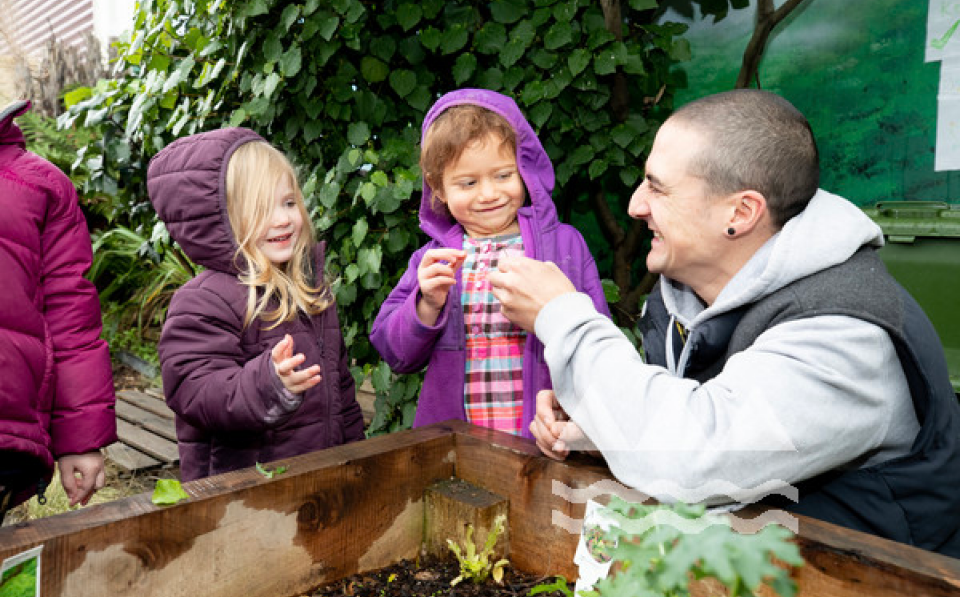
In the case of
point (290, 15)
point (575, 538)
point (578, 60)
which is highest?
point (290, 15)

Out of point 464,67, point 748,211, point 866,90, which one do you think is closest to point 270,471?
point 748,211

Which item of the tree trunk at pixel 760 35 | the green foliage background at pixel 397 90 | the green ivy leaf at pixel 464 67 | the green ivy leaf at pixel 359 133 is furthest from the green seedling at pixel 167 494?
the tree trunk at pixel 760 35

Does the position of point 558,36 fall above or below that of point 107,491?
above

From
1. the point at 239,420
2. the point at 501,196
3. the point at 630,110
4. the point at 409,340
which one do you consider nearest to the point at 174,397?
the point at 239,420

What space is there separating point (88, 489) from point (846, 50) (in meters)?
2.93

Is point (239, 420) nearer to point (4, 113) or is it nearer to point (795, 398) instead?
point (4, 113)

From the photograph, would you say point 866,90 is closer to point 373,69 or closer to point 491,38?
point 491,38

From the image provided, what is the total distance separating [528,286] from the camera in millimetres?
1398

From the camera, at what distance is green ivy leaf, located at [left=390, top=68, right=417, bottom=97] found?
3.01 meters

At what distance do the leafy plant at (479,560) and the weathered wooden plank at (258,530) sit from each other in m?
0.14

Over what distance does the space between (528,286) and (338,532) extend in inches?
22.1

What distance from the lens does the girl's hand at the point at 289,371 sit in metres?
1.58

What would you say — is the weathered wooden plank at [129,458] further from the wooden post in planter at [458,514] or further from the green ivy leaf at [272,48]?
the wooden post in planter at [458,514]

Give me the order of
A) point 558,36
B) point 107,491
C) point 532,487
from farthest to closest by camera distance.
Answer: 1. point 107,491
2. point 558,36
3. point 532,487
